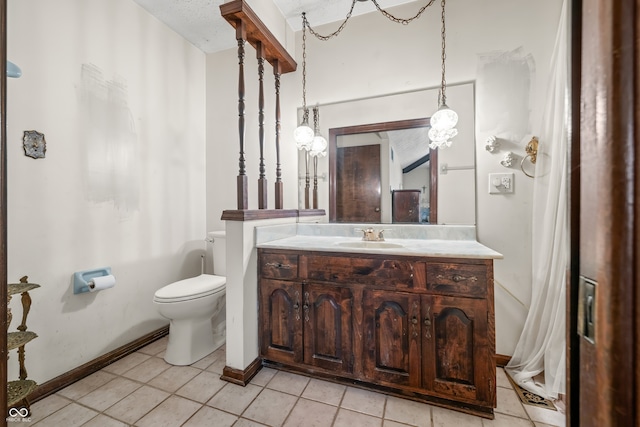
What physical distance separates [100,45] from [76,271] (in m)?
1.51

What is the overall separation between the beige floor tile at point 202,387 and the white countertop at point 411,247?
33.3 inches

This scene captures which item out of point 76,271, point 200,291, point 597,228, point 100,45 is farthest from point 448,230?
point 100,45

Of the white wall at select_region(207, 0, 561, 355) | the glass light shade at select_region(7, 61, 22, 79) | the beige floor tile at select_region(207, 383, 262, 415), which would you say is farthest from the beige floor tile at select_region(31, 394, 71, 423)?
the white wall at select_region(207, 0, 561, 355)

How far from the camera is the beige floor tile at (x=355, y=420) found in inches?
49.4

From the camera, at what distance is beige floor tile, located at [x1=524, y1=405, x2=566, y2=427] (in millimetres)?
1257

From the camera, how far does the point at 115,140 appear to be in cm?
188

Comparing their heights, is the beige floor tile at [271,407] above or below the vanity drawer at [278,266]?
below

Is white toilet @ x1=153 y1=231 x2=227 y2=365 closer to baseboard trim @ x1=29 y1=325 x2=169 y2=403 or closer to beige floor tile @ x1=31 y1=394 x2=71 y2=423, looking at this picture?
baseboard trim @ x1=29 y1=325 x2=169 y2=403

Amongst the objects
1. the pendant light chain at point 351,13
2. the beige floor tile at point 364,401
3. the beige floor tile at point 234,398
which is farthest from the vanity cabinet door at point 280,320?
the pendant light chain at point 351,13

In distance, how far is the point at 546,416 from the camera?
4.26 ft

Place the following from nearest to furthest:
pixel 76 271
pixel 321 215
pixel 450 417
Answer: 1. pixel 450 417
2. pixel 76 271
3. pixel 321 215

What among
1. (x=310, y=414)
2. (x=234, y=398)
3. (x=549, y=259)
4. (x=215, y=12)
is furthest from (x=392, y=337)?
(x=215, y=12)

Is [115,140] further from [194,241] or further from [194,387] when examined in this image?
[194,387]

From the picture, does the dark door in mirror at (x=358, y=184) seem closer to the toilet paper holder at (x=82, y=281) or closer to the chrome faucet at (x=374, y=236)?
the chrome faucet at (x=374, y=236)
